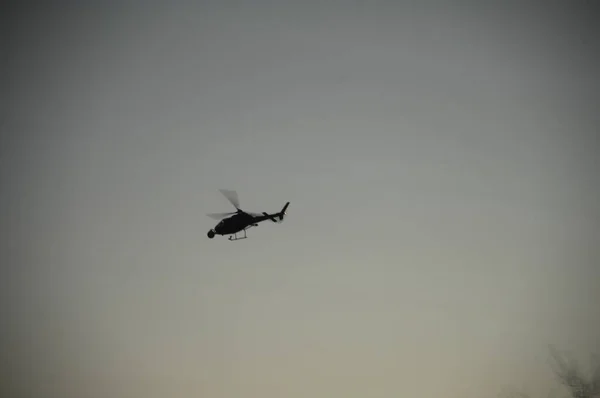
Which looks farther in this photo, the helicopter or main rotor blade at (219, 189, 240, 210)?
main rotor blade at (219, 189, 240, 210)

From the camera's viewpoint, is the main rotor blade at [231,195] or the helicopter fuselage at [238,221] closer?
the helicopter fuselage at [238,221]

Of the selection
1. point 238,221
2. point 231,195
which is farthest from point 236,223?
point 231,195

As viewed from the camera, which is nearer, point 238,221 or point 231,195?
point 238,221

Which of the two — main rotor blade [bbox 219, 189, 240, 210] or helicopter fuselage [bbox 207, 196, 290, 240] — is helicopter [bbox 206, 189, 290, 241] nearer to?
helicopter fuselage [bbox 207, 196, 290, 240]

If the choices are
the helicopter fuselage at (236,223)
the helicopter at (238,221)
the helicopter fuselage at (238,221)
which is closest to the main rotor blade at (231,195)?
the helicopter at (238,221)

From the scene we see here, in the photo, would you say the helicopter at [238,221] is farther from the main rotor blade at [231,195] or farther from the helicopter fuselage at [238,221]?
the main rotor blade at [231,195]

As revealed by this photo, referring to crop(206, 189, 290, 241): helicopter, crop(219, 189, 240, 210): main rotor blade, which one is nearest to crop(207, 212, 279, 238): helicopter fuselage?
crop(206, 189, 290, 241): helicopter

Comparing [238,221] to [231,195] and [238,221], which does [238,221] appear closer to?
[238,221]

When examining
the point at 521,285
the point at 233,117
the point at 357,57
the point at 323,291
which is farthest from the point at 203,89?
the point at 521,285

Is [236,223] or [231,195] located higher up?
[231,195]

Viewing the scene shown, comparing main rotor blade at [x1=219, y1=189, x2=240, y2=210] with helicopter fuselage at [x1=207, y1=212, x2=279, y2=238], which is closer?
helicopter fuselage at [x1=207, y1=212, x2=279, y2=238]

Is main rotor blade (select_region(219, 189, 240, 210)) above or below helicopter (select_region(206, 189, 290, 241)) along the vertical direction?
above

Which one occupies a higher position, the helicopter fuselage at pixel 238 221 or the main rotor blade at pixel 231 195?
the main rotor blade at pixel 231 195

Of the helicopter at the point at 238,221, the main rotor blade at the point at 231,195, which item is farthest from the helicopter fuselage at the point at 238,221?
the main rotor blade at the point at 231,195
